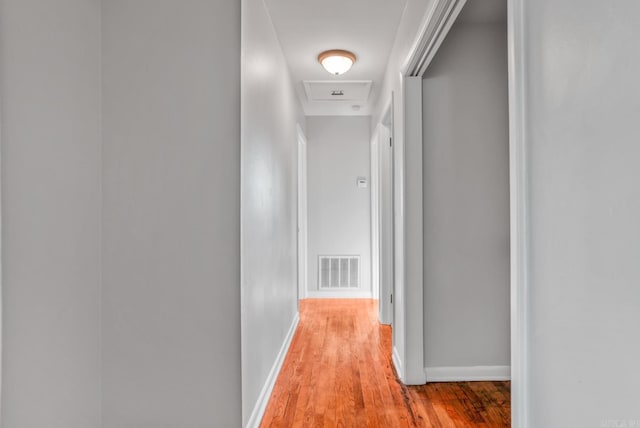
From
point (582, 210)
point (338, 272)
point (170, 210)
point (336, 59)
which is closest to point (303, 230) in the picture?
point (338, 272)

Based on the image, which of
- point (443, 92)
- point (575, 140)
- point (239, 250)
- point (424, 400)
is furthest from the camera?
point (443, 92)

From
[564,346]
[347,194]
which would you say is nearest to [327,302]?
[347,194]

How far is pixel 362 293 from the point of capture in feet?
16.6

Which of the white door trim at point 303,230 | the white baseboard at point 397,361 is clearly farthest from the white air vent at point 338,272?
the white baseboard at point 397,361

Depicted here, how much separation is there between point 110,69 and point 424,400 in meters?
2.47

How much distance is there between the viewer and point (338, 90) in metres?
4.09

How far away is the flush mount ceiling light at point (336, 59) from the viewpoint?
3076 mm

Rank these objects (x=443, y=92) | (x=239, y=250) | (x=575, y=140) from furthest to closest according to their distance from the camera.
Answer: (x=443, y=92), (x=239, y=250), (x=575, y=140)

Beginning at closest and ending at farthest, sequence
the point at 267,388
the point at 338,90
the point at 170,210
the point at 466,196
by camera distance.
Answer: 1. the point at 170,210
2. the point at 267,388
3. the point at 466,196
4. the point at 338,90

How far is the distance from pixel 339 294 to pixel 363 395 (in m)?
2.73

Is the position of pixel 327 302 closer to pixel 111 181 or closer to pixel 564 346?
pixel 111 181

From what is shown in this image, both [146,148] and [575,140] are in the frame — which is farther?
[146,148]

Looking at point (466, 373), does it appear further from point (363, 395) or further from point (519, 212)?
point (519, 212)

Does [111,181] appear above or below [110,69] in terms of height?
below
